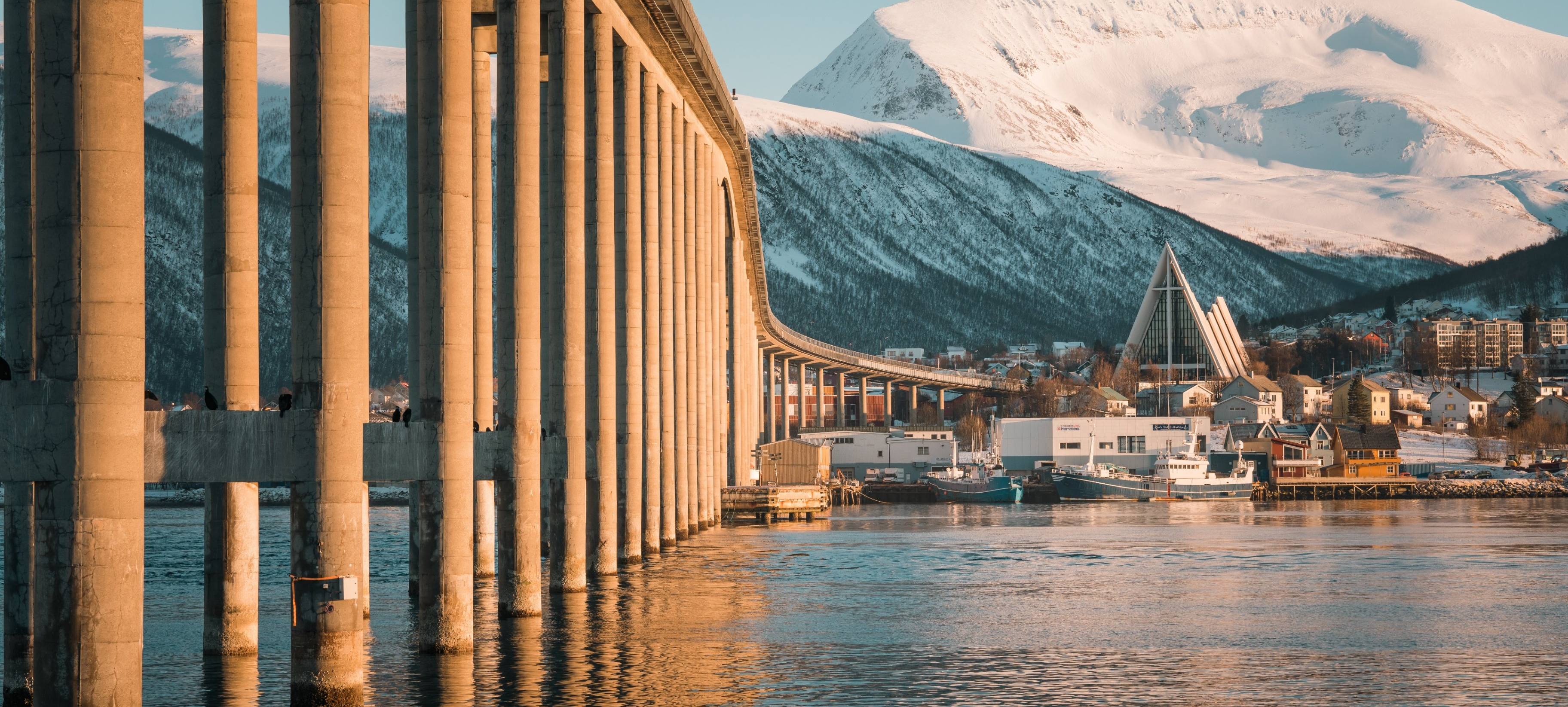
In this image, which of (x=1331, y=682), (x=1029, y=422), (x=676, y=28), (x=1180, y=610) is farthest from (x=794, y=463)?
(x=1331, y=682)

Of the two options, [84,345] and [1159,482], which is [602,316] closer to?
[84,345]

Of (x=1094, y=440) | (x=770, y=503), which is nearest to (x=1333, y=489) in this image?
(x=1094, y=440)

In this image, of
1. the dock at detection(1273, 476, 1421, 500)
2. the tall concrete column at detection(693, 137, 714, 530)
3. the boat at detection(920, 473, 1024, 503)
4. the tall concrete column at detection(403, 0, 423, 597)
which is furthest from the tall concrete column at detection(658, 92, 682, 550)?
the dock at detection(1273, 476, 1421, 500)

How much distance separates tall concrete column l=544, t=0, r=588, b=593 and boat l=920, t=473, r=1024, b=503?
10433 centimetres

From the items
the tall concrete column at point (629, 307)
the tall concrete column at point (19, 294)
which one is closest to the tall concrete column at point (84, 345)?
the tall concrete column at point (19, 294)

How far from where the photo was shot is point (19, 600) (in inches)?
987

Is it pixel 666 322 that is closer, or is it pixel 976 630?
pixel 976 630

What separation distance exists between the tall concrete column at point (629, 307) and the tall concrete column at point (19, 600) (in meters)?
33.8

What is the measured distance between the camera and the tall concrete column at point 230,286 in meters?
30.9

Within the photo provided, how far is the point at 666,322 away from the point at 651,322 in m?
6.69

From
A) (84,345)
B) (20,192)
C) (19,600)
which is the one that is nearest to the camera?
(84,345)

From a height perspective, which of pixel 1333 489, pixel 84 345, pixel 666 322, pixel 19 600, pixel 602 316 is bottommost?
pixel 1333 489

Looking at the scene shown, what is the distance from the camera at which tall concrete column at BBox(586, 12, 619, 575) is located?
54062mm

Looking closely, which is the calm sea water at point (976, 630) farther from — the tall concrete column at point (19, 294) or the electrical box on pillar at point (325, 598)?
the tall concrete column at point (19, 294)
